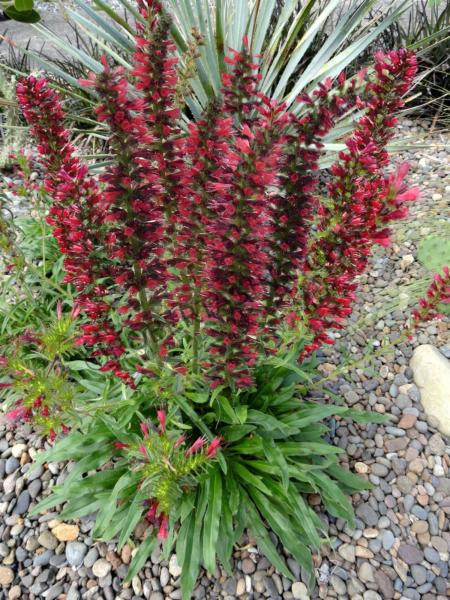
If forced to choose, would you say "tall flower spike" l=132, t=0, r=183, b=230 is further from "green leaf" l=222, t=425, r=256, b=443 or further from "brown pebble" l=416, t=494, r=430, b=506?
"brown pebble" l=416, t=494, r=430, b=506

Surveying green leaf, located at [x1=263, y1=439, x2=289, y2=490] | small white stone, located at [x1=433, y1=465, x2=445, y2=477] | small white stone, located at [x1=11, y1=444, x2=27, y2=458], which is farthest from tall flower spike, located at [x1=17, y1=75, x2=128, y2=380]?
small white stone, located at [x1=433, y1=465, x2=445, y2=477]

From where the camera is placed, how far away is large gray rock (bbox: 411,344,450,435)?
3.30 m

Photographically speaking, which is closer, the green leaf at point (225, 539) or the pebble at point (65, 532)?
the green leaf at point (225, 539)

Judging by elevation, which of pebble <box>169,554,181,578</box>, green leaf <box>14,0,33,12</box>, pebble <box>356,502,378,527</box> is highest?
green leaf <box>14,0,33,12</box>

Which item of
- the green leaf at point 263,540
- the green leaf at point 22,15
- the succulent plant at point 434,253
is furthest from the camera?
the succulent plant at point 434,253

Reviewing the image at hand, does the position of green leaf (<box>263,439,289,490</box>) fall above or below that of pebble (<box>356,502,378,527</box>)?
above

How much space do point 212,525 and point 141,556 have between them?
0.41 metres

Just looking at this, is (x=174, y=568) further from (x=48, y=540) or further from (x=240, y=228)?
(x=240, y=228)

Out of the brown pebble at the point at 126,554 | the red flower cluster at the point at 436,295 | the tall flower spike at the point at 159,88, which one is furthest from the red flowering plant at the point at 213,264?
the red flower cluster at the point at 436,295

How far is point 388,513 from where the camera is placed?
2916mm

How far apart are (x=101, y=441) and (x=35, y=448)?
2.53 ft

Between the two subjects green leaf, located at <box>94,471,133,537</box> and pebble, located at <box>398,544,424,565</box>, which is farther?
pebble, located at <box>398,544,424,565</box>

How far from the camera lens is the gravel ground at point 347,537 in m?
2.63

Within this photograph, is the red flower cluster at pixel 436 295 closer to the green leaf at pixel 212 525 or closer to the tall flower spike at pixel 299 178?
the tall flower spike at pixel 299 178
